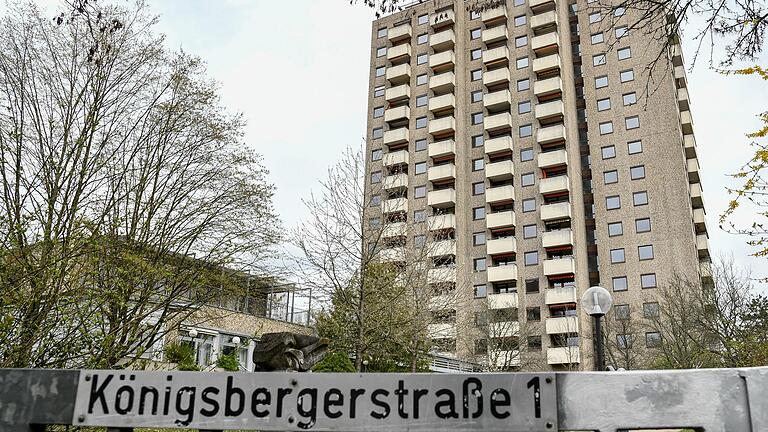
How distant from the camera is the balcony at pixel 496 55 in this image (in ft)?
194

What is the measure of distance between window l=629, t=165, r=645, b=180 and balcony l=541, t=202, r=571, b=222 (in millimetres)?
6094

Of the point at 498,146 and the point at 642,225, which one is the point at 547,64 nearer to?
the point at 498,146

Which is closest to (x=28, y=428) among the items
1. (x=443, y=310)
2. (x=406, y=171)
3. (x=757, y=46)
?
(x=757, y=46)

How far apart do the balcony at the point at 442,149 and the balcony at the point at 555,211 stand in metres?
10.1

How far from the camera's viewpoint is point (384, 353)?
883 inches

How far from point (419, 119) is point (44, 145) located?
52.2m

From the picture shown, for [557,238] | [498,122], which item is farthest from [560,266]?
[498,122]

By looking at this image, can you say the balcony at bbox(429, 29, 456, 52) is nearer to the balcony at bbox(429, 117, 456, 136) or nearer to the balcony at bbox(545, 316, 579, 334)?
the balcony at bbox(429, 117, 456, 136)

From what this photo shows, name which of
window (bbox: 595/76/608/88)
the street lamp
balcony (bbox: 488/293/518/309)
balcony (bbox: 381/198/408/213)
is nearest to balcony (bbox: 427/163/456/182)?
balcony (bbox: 488/293/518/309)

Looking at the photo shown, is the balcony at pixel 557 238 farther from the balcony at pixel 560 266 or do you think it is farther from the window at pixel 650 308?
the window at pixel 650 308

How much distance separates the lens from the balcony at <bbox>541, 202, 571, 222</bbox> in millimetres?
51375

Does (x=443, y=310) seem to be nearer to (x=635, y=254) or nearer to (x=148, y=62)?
(x=148, y=62)

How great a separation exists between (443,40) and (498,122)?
35.0 feet

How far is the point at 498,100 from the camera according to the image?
5809 cm
